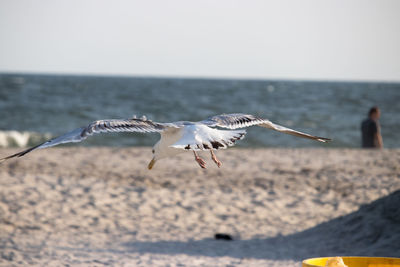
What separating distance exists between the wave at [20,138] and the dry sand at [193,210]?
284 inches

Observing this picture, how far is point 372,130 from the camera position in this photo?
38.6 feet

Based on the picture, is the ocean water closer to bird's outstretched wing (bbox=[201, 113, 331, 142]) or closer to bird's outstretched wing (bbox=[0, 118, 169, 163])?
bird's outstretched wing (bbox=[201, 113, 331, 142])

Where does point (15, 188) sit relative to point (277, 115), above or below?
below

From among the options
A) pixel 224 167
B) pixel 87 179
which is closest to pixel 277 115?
pixel 224 167

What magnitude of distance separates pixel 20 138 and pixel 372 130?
40.6 feet

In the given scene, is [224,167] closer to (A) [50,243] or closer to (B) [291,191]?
(B) [291,191]

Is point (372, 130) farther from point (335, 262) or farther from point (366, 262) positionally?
point (335, 262)

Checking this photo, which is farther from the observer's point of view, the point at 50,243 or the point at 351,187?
the point at 351,187

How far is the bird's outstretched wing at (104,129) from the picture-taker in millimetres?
3867

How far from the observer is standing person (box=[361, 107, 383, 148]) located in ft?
36.7

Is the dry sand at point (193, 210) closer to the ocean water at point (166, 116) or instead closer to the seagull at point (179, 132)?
the seagull at point (179, 132)

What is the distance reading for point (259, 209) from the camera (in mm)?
8023

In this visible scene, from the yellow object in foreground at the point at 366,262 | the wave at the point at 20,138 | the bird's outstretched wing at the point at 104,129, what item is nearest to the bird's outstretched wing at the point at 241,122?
the bird's outstretched wing at the point at 104,129

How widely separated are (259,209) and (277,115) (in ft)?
65.5
